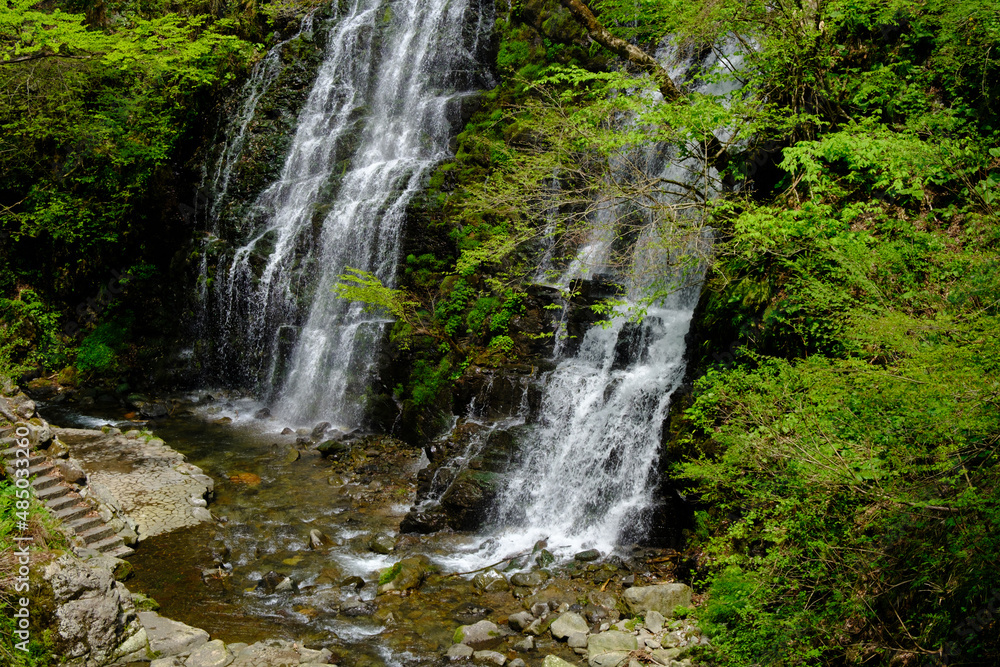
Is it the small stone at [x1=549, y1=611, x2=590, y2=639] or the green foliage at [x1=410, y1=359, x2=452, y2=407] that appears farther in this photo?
the green foliage at [x1=410, y1=359, x2=452, y2=407]

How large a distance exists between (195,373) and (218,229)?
4091 mm

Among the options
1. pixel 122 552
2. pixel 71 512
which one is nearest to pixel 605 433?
pixel 122 552

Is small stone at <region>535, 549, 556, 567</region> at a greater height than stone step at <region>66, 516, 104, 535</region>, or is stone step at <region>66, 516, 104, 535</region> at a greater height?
small stone at <region>535, 549, 556, 567</region>

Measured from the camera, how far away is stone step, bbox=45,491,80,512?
8234 millimetres

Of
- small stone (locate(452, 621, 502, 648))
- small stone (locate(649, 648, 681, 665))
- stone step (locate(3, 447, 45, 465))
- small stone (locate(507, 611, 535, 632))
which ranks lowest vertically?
small stone (locate(452, 621, 502, 648))

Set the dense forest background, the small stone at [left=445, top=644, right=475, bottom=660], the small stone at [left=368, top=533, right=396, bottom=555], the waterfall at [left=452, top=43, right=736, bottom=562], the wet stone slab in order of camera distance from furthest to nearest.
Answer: the wet stone slab, the small stone at [left=368, top=533, right=396, bottom=555], the waterfall at [left=452, top=43, right=736, bottom=562], the small stone at [left=445, top=644, right=475, bottom=660], the dense forest background

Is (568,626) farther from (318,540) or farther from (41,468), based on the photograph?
(41,468)

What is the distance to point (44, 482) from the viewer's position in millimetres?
8578

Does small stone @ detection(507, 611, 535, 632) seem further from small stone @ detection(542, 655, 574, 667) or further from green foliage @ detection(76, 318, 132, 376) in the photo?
green foliage @ detection(76, 318, 132, 376)

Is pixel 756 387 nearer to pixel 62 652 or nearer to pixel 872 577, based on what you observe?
pixel 872 577

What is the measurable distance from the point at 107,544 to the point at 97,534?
0.64ft

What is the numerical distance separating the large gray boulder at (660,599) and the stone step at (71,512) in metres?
7.49

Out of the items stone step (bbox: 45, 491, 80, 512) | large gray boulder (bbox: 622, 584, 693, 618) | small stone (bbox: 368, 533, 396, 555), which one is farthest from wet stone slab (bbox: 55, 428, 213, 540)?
large gray boulder (bbox: 622, 584, 693, 618)

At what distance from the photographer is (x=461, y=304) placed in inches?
510
